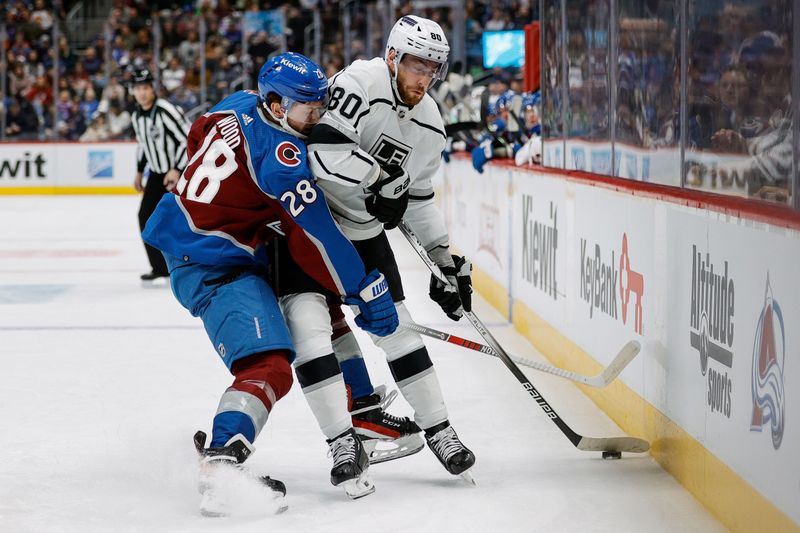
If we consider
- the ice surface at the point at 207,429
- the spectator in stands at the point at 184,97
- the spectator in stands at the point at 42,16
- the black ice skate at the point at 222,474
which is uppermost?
the spectator in stands at the point at 42,16

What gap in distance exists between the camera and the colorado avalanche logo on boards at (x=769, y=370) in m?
2.38

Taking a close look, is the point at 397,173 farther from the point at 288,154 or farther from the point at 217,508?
the point at 217,508

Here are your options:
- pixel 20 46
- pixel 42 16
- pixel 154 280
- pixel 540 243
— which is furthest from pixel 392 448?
pixel 42 16

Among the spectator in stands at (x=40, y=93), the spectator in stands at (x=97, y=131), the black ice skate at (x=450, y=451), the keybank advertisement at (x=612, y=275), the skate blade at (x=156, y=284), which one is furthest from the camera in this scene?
the spectator in stands at (x=40, y=93)

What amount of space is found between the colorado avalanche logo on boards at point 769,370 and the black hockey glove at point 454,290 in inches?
38.8

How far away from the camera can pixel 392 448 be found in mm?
3436

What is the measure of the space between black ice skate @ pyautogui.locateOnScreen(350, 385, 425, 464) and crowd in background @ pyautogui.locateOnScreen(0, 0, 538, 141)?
12.2 metres

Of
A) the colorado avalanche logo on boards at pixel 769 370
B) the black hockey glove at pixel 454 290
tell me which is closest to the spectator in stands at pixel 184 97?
the black hockey glove at pixel 454 290

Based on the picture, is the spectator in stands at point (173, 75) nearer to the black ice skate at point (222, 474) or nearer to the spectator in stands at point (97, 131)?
the spectator in stands at point (97, 131)

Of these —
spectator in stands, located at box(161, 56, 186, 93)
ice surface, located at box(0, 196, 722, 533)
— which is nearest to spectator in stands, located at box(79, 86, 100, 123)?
spectator in stands, located at box(161, 56, 186, 93)

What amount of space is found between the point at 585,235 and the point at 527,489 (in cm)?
148

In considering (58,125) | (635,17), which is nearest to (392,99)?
(635,17)

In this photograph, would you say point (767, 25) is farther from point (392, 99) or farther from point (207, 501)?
point (207, 501)

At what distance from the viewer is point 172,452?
3.58 meters
